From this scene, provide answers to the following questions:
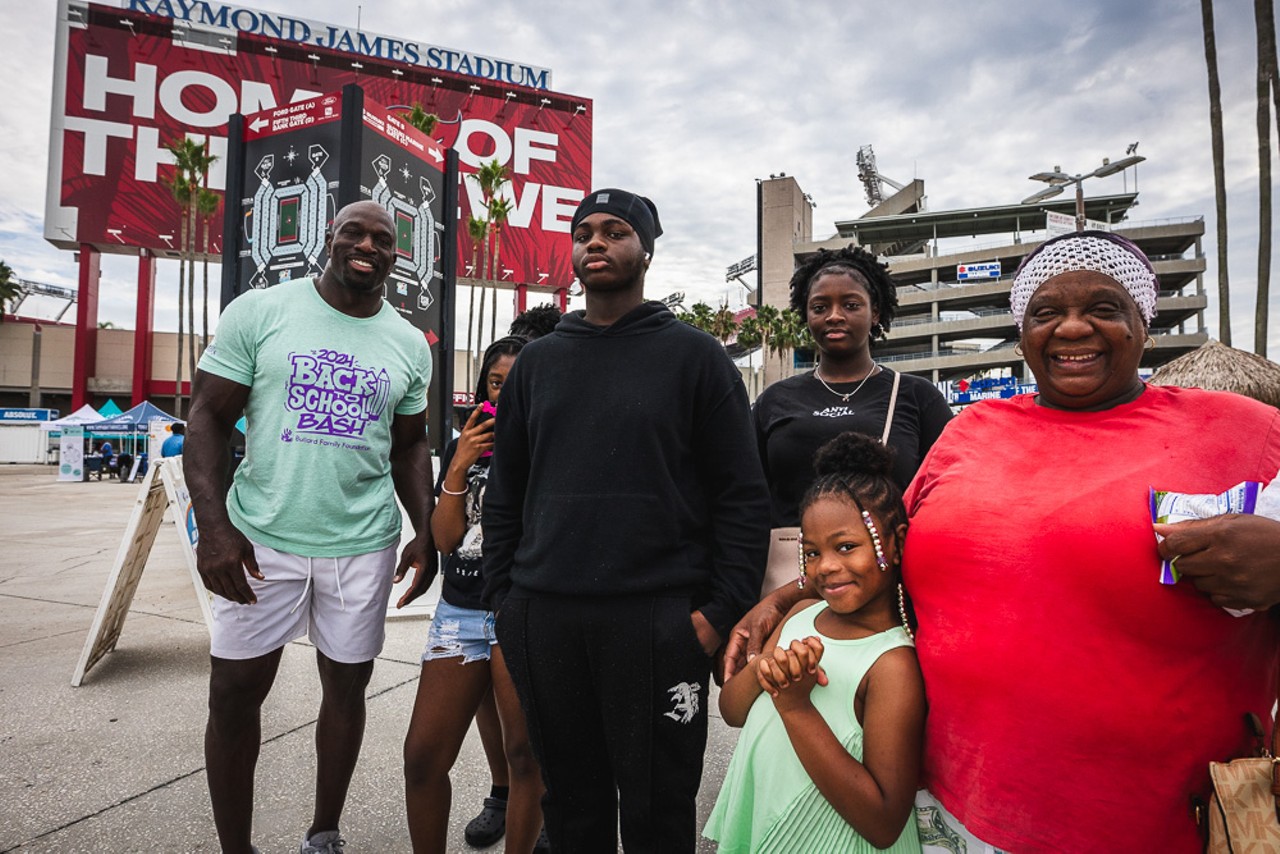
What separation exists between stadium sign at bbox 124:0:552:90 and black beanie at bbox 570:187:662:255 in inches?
1595

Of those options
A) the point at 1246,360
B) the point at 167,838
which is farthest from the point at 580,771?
the point at 1246,360

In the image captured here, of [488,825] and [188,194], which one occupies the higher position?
[188,194]

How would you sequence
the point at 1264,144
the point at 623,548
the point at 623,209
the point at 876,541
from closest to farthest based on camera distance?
the point at 876,541 < the point at 623,548 < the point at 623,209 < the point at 1264,144

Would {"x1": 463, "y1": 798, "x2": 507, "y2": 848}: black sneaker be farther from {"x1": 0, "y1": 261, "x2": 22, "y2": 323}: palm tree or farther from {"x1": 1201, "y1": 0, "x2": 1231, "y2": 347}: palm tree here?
{"x1": 0, "y1": 261, "x2": 22, "y2": 323}: palm tree

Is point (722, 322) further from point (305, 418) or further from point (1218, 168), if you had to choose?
point (305, 418)

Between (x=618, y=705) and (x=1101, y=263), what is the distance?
61.1 inches

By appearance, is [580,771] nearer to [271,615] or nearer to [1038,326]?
[271,615]

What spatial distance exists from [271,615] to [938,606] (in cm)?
214

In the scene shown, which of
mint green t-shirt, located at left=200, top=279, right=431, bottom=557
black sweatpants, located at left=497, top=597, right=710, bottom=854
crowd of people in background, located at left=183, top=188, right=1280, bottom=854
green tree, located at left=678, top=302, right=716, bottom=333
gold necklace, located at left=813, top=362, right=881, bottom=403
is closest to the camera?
crowd of people in background, located at left=183, top=188, right=1280, bottom=854

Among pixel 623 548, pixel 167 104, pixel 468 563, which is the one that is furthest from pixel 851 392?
pixel 167 104

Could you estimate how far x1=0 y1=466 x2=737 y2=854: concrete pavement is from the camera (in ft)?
8.91

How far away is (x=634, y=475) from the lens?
1.89 m

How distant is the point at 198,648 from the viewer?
16.6 ft

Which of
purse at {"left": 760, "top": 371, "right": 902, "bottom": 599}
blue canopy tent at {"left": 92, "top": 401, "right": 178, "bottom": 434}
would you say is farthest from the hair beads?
blue canopy tent at {"left": 92, "top": 401, "right": 178, "bottom": 434}
